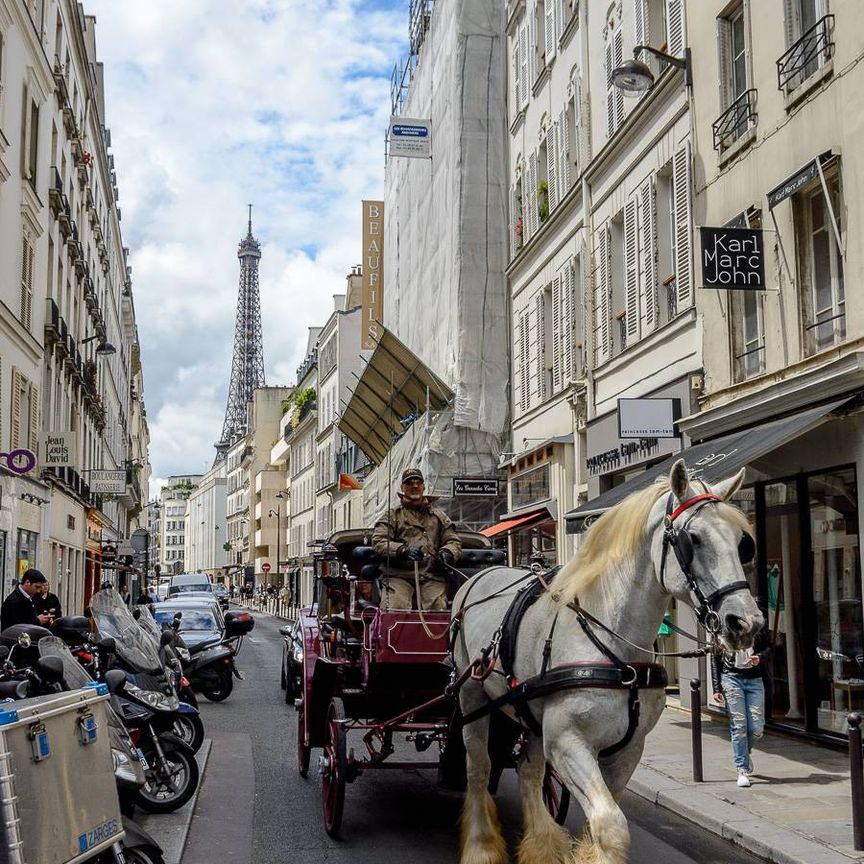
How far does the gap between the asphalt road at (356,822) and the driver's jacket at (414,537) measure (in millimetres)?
1897

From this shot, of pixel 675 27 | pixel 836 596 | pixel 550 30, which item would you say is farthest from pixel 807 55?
pixel 550 30

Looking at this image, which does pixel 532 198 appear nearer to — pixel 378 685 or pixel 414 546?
pixel 414 546

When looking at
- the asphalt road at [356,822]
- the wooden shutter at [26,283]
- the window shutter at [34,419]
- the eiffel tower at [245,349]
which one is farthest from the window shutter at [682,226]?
the eiffel tower at [245,349]

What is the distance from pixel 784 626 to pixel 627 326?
6757 millimetres

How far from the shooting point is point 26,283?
26.1 m

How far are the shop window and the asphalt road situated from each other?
18.7 feet

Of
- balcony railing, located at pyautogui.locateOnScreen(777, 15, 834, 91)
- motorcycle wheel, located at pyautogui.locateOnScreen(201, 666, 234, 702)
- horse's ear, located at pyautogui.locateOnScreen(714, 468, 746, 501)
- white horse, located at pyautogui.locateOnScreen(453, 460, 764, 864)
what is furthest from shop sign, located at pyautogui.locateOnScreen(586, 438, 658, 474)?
horse's ear, located at pyautogui.locateOnScreen(714, 468, 746, 501)

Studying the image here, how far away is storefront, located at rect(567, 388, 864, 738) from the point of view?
11.4 m

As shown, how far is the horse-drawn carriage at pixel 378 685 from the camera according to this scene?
25.5ft

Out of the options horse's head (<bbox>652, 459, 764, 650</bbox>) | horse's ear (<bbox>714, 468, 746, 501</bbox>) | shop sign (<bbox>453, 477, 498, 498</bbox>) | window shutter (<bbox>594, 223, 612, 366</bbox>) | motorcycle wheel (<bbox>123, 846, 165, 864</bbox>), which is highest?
window shutter (<bbox>594, 223, 612, 366</bbox>)

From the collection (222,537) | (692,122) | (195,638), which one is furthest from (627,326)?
(222,537)

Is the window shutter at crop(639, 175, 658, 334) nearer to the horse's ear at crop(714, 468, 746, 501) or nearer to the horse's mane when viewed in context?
the horse's mane

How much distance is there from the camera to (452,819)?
8.52 m

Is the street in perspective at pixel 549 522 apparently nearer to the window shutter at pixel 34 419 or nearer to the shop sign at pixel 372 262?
the window shutter at pixel 34 419
